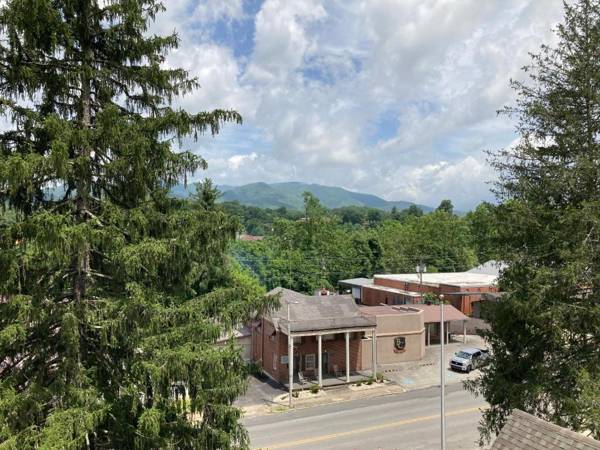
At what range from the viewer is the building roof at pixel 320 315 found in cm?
2733

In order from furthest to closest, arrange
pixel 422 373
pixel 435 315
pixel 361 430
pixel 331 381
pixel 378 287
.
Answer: pixel 378 287 → pixel 435 315 → pixel 422 373 → pixel 331 381 → pixel 361 430

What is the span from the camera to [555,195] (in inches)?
474

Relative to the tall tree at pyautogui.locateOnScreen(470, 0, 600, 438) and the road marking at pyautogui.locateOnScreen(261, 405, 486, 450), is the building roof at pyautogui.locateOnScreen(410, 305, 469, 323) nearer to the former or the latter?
the road marking at pyautogui.locateOnScreen(261, 405, 486, 450)

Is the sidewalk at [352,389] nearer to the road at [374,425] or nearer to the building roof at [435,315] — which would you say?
the road at [374,425]

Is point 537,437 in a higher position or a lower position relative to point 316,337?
higher

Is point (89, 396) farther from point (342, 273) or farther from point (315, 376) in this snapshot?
point (342, 273)

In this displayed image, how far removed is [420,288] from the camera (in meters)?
46.8

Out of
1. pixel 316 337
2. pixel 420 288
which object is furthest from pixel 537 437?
pixel 420 288

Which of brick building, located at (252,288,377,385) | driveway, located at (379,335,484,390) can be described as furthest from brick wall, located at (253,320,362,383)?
driveway, located at (379,335,484,390)

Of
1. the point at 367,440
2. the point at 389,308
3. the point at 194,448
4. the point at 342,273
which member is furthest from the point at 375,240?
the point at 194,448

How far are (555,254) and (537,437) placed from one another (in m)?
4.76

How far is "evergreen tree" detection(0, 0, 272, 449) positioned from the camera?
782cm

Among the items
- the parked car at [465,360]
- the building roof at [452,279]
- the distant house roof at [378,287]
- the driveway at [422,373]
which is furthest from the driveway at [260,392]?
the building roof at [452,279]

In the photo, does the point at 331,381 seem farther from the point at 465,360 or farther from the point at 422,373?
the point at 465,360
